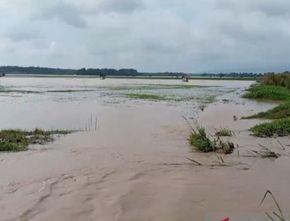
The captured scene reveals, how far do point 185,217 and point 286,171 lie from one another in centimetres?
396

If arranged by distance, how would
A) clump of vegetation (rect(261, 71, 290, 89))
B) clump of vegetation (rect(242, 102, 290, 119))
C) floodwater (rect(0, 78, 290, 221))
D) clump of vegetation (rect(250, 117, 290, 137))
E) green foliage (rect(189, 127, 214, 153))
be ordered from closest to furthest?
floodwater (rect(0, 78, 290, 221)) < green foliage (rect(189, 127, 214, 153)) < clump of vegetation (rect(250, 117, 290, 137)) < clump of vegetation (rect(242, 102, 290, 119)) < clump of vegetation (rect(261, 71, 290, 89))

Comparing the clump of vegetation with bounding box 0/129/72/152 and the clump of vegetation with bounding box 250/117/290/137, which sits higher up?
the clump of vegetation with bounding box 250/117/290/137

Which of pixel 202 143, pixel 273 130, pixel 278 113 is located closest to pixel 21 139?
pixel 202 143

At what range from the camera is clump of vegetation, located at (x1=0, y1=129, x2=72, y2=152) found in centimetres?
1198

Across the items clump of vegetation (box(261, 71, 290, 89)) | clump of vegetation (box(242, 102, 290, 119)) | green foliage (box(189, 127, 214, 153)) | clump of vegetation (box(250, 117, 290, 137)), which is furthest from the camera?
clump of vegetation (box(261, 71, 290, 89))

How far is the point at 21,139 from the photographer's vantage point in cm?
1301

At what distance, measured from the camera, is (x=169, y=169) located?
33.5ft

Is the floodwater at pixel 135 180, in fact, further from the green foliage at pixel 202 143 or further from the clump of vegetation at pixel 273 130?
the clump of vegetation at pixel 273 130

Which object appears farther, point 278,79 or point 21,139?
point 278,79

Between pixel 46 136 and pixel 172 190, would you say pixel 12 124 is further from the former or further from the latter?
pixel 172 190

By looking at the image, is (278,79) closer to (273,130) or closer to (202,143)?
(273,130)

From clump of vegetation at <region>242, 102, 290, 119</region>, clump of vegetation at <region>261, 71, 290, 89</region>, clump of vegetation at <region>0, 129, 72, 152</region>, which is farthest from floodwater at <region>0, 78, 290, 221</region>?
clump of vegetation at <region>261, 71, 290, 89</region>

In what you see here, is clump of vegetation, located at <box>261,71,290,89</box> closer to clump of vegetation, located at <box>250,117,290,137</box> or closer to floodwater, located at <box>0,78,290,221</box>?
clump of vegetation, located at <box>250,117,290,137</box>

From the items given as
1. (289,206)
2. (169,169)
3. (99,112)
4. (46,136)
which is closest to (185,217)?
(289,206)
